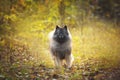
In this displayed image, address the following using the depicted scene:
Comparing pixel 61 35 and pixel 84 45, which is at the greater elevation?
pixel 61 35

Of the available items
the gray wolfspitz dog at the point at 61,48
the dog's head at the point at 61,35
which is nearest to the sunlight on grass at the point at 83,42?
the gray wolfspitz dog at the point at 61,48

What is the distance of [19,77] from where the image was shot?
5.56m

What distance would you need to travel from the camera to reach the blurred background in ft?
20.7

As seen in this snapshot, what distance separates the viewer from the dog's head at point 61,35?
6.06 metres

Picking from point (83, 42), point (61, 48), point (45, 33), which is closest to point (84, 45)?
point (83, 42)

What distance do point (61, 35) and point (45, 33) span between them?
1403 mm

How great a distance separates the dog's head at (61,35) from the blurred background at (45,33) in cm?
48

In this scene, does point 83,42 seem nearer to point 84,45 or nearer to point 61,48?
point 84,45

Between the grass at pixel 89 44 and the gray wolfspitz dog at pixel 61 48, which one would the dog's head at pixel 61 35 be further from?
the grass at pixel 89 44

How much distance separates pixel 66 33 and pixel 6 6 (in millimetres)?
1464

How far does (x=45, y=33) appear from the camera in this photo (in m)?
7.43

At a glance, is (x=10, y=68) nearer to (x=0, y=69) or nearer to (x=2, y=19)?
(x=0, y=69)

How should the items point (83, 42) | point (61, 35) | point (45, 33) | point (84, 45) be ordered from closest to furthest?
point (61, 35) < point (84, 45) < point (83, 42) < point (45, 33)

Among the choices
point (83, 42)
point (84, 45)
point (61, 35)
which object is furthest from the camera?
point (83, 42)
